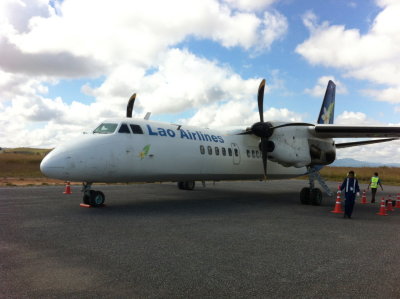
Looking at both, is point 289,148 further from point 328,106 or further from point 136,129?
point 328,106

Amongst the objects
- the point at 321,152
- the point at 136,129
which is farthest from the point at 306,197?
the point at 136,129

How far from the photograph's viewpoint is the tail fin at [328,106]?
20.5 meters

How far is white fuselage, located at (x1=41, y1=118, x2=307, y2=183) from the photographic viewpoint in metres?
10.1

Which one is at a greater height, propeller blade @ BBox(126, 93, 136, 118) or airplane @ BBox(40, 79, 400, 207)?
propeller blade @ BBox(126, 93, 136, 118)

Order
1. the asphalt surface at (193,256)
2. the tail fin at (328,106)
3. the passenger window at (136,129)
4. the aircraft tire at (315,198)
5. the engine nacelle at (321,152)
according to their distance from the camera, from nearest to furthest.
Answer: the asphalt surface at (193,256) < the passenger window at (136,129) < the aircraft tire at (315,198) < the engine nacelle at (321,152) < the tail fin at (328,106)

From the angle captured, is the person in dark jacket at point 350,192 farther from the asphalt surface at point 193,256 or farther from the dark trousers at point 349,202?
the asphalt surface at point 193,256

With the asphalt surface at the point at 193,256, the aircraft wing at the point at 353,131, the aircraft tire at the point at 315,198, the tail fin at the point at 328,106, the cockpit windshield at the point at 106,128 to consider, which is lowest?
the asphalt surface at the point at 193,256

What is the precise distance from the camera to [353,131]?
15023 mm

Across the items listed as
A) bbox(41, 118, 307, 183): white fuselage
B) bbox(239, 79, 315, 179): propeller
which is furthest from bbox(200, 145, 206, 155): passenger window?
bbox(239, 79, 315, 179): propeller

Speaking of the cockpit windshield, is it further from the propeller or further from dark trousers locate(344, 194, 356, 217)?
dark trousers locate(344, 194, 356, 217)

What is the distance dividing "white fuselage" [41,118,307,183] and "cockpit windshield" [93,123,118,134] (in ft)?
0.47

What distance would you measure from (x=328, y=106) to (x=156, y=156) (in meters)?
13.6

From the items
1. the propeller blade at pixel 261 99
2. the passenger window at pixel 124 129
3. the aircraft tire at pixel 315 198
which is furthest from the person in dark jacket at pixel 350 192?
the passenger window at pixel 124 129

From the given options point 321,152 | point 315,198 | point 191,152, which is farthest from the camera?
point 321,152
